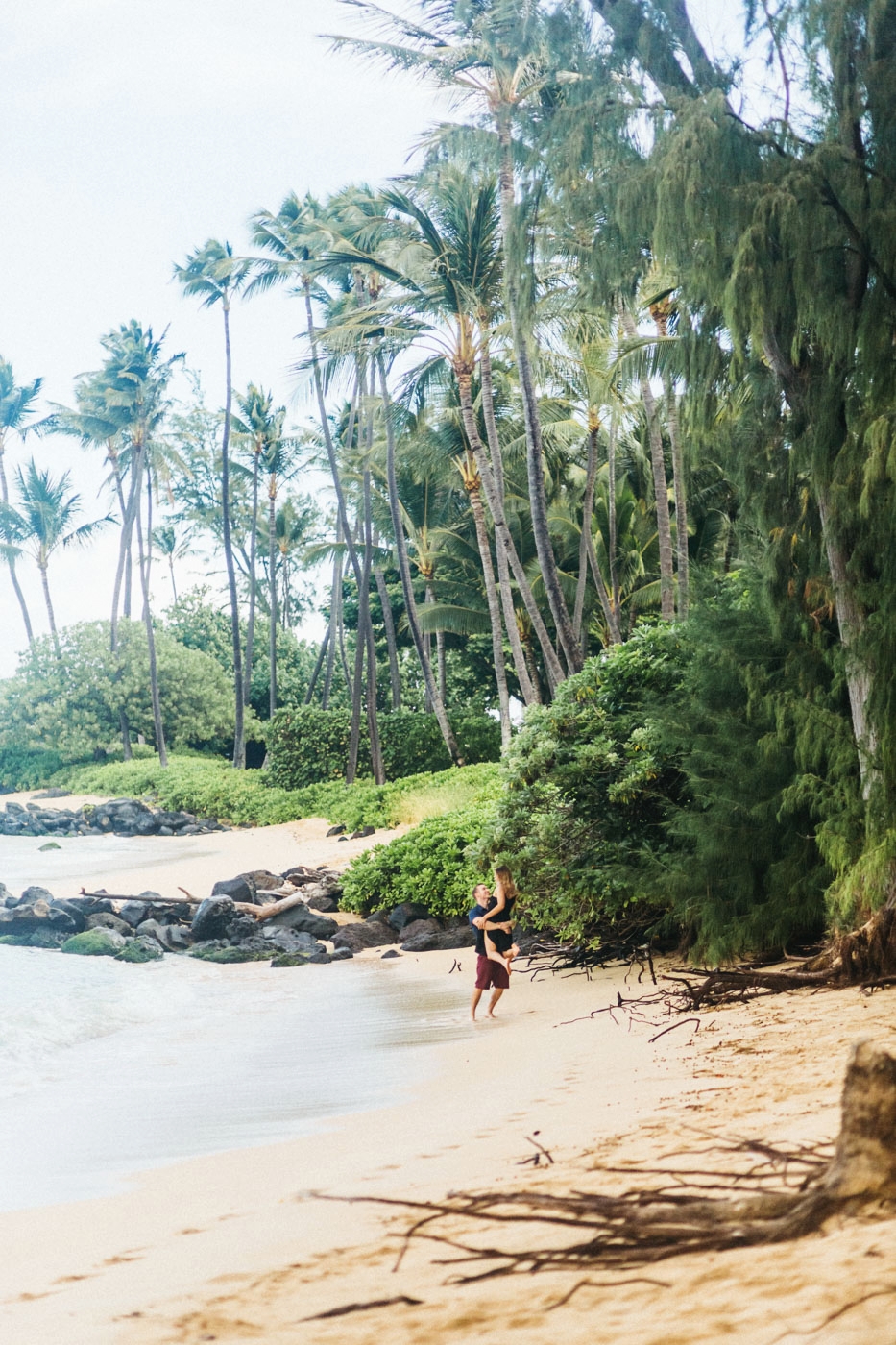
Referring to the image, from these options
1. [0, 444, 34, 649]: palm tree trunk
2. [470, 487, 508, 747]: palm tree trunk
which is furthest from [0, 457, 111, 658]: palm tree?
Result: [470, 487, 508, 747]: palm tree trunk

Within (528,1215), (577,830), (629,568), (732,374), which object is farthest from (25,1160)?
(629,568)

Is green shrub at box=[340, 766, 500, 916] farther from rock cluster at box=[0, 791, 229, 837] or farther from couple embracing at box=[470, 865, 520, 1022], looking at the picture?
rock cluster at box=[0, 791, 229, 837]

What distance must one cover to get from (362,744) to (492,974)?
20.6m

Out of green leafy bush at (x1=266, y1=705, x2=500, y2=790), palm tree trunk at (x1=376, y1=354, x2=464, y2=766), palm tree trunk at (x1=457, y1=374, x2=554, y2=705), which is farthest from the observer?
green leafy bush at (x1=266, y1=705, x2=500, y2=790)

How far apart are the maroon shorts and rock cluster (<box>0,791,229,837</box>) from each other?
20.1m

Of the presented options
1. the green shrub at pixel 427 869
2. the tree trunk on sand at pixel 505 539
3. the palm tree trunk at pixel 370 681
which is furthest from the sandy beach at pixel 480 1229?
the palm tree trunk at pixel 370 681

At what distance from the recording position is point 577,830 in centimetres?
916

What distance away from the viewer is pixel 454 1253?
263 cm

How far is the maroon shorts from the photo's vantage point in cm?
798

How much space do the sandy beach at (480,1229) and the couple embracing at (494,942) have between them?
1.78m

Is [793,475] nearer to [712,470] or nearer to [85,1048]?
[85,1048]

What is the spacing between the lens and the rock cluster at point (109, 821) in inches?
1102

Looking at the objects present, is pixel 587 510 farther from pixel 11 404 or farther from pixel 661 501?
pixel 11 404

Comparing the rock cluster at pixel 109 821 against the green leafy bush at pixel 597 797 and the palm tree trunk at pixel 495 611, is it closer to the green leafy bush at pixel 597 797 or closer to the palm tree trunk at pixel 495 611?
the palm tree trunk at pixel 495 611
